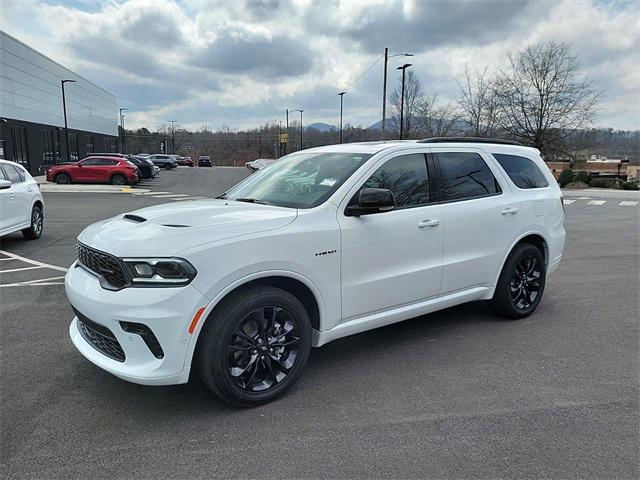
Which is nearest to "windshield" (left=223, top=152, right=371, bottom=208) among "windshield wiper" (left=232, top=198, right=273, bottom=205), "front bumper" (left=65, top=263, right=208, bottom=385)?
"windshield wiper" (left=232, top=198, right=273, bottom=205)

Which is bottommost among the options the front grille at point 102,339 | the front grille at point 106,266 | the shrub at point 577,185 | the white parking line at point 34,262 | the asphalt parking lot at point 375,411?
the asphalt parking lot at point 375,411

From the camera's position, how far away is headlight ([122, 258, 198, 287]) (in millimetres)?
2840

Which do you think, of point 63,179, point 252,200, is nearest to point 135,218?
point 252,200

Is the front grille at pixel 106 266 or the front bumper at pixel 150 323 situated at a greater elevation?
the front grille at pixel 106 266

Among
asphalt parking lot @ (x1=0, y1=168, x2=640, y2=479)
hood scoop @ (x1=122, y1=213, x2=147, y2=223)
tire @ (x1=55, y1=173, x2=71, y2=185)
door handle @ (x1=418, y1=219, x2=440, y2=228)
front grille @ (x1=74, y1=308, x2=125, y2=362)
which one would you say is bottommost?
asphalt parking lot @ (x1=0, y1=168, x2=640, y2=479)

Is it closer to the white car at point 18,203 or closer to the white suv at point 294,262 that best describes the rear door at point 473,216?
the white suv at point 294,262

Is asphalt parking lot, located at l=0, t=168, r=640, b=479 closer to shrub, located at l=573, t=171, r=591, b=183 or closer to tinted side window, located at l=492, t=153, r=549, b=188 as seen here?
tinted side window, located at l=492, t=153, r=549, b=188

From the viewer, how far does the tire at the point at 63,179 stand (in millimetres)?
27625

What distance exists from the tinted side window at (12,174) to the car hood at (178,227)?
672 cm

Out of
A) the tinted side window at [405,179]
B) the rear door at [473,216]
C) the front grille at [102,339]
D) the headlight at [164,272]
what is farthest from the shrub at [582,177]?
the front grille at [102,339]

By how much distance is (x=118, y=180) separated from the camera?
27.7 meters

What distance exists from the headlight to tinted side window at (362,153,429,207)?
63.5 inches

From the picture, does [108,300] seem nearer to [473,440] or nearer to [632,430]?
[473,440]

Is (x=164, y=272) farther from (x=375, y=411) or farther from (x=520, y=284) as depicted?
(x=520, y=284)
